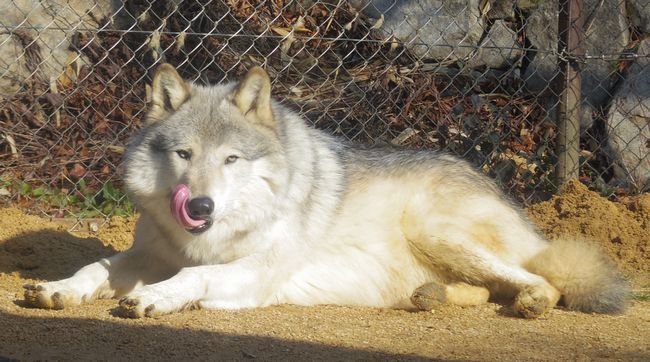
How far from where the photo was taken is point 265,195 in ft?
14.1

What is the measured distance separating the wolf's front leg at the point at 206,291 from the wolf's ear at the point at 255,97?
29.9 inches

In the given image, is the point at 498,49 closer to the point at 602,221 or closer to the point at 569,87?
the point at 569,87

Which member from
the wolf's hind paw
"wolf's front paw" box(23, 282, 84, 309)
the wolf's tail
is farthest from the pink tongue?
the wolf's tail

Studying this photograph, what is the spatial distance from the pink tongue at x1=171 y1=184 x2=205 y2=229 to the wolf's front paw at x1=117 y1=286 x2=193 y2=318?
34cm

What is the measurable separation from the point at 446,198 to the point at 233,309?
4.75 ft

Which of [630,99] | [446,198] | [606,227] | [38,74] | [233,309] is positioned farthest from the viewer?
[630,99]

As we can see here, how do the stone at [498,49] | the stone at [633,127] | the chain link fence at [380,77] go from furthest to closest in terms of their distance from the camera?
the stone at [498,49] → the stone at [633,127] → the chain link fence at [380,77]

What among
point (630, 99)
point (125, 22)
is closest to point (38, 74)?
point (125, 22)

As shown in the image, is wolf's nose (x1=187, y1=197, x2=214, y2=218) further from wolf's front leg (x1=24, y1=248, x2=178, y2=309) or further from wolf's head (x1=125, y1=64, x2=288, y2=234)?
wolf's front leg (x1=24, y1=248, x2=178, y2=309)

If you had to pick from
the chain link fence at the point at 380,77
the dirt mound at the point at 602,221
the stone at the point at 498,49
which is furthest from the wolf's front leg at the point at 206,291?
the stone at the point at 498,49

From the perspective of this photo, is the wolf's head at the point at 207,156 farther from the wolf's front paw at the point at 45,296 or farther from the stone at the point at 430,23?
the stone at the point at 430,23

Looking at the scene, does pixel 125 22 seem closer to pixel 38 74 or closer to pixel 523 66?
pixel 38 74

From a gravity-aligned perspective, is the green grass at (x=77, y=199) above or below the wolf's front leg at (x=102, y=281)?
below

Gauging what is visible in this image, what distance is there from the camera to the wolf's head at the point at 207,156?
404 centimetres
